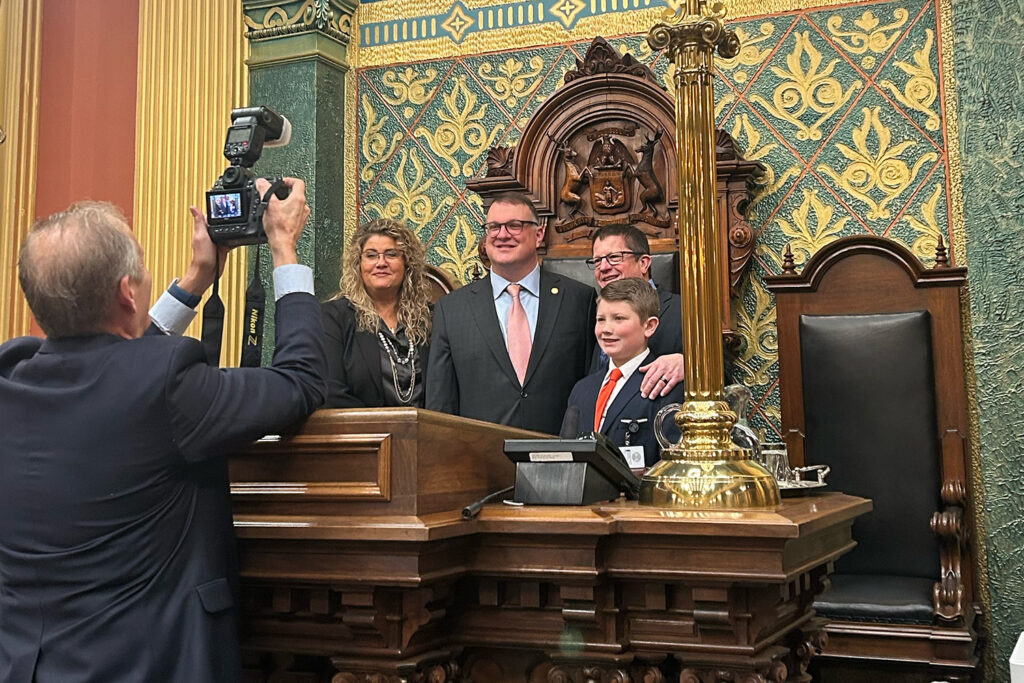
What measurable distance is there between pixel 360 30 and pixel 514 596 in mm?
4397

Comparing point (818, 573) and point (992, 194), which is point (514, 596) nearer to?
point (818, 573)

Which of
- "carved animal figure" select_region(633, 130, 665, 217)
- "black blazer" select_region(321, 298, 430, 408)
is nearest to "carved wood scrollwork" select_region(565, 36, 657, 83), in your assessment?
"carved animal figure" select_region(633, 130, 665, 217)

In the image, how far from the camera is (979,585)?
14.5 feet

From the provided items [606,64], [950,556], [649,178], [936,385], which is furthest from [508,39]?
[950,556]

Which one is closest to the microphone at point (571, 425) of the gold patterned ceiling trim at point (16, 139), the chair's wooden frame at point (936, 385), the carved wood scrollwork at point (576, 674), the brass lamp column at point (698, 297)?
the brass lamp column at point (698, 297)

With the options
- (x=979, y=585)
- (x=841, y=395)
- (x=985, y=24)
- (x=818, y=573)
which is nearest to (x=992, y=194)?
(x=985, y=24)

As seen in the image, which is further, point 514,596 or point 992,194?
point 992,194

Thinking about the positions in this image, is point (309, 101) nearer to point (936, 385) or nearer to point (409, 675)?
point (936, 385)

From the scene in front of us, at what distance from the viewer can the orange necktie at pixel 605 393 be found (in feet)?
10.1

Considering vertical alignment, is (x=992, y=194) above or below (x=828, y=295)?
above

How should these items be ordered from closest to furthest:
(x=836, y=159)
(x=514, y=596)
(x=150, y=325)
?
(x=514, y=596) → (x=150, y=325) → (x=836, y=159)

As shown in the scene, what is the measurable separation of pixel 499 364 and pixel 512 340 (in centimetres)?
13

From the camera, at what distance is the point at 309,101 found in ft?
17.9

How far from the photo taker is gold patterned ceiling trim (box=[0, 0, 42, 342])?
5.38 m
